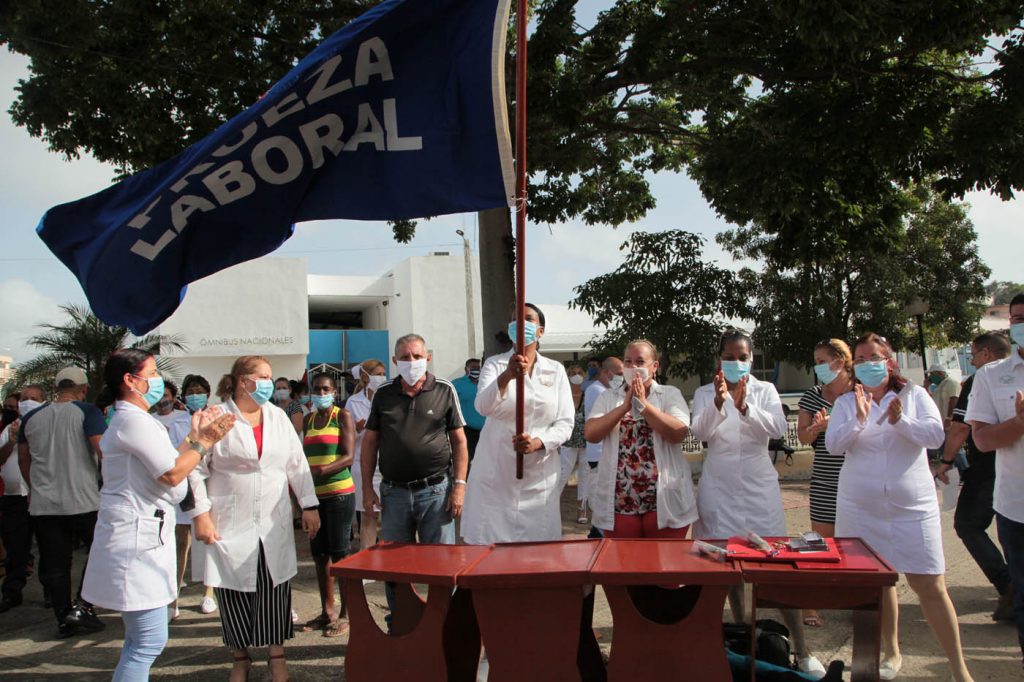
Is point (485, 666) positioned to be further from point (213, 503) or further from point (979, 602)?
point (979, 602)

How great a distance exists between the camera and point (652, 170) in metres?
13.8

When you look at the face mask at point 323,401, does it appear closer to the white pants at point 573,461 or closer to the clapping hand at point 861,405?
the clapping hand at point 861,405

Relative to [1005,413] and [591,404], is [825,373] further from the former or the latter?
[591,404]

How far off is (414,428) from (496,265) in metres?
5.40

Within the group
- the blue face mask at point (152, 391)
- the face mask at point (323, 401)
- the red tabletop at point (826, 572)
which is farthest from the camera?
the face mask at point (323, 401)

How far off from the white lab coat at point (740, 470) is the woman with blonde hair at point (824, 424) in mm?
451

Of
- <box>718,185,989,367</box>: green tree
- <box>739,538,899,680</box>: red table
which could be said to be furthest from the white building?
<box>739,538,899,680</box>: red table

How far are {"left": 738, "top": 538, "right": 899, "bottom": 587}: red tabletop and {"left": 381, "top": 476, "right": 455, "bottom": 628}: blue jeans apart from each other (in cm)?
230

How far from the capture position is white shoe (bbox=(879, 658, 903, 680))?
4312mm

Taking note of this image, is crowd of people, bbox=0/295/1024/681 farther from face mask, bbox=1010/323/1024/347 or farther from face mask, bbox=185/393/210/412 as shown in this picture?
face mask, bbox=185/393/210/412

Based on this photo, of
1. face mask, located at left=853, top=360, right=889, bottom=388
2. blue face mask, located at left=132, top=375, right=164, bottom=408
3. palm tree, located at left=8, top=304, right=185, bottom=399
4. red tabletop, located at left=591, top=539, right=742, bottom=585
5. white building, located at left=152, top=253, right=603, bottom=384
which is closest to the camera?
red tabletop, located at left=591, top=539, right=742, bottom=585

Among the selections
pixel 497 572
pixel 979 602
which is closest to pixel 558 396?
pixel 497 572

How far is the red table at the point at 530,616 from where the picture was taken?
11.1 feet

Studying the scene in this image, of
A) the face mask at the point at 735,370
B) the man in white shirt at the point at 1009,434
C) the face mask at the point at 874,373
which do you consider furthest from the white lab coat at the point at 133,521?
the man in white shirt at the point at 1009,434
